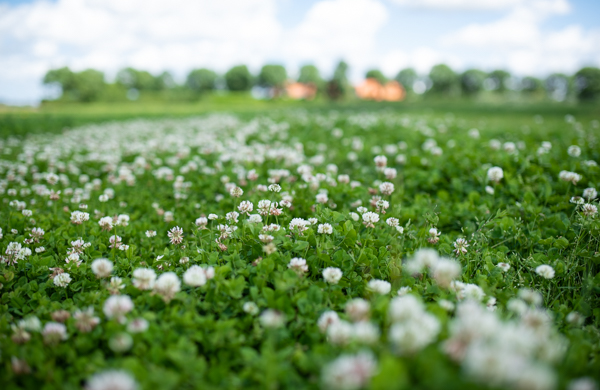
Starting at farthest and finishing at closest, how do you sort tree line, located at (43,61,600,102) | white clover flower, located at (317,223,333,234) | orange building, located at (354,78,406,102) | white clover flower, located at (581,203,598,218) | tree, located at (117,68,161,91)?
1. tree, located at (117,68,161,91)
2. tree line, located at (43,61,600,102)
3. orange building, located at (354,78,406,102)
4. white clover flower, located at (581,203,598,218)
5. white clover flower, located at (317,223,333,234)

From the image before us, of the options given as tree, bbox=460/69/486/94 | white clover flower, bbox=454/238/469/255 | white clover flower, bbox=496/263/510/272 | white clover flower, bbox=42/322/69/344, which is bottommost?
white clover flower, bbox=42/322/69/344

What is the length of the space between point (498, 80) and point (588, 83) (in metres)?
18.6

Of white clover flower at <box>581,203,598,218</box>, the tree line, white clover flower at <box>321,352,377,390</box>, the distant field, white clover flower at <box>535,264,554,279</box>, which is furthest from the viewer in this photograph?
the tree line

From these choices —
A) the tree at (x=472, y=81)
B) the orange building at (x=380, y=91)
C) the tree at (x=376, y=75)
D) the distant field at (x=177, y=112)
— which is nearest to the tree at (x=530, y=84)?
the tree at (x=472, y=81)

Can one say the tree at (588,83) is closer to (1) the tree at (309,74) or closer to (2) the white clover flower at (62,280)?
(1) the tree at (309,74)

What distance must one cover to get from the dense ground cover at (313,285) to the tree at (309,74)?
85.8 meters

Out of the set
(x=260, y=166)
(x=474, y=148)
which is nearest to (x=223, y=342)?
(x=260, y=166)

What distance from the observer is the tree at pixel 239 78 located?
8856 cm

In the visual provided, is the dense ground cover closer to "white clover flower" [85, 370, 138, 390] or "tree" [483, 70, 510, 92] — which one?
"white clover flower" [85, 370, 138, 390]

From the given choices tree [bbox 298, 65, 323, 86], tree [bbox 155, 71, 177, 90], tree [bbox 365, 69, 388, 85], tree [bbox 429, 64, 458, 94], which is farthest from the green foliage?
tree [bbox 155, 71, 177, 90]

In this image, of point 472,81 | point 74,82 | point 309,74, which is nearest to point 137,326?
point 74,82

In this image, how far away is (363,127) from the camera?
9.38 m

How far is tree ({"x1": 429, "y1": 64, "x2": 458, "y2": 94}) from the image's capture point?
80938 mm

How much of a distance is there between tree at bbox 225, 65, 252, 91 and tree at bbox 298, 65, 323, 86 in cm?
1292
